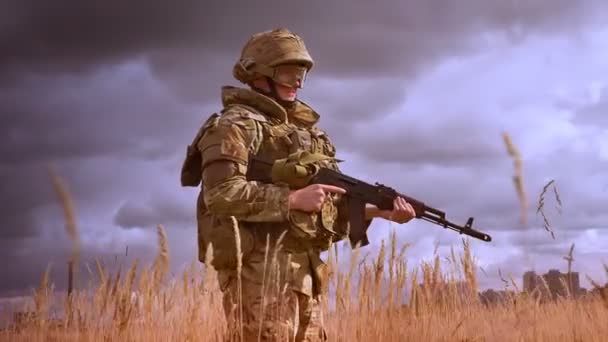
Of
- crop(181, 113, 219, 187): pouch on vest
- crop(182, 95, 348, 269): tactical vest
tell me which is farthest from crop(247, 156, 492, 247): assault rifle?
crop(181, 113, 219, 187): pouch on vest

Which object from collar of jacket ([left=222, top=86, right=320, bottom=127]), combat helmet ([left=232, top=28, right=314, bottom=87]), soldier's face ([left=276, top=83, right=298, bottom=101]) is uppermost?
combat helmet ([left=232, top=28, right=314, bottom=87])

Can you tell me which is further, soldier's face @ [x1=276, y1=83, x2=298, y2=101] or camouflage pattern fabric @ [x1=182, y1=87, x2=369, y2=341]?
soldier's face @ [x1=276, y1=83, x2=298, y2=101]

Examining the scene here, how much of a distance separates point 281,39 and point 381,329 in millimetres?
1901

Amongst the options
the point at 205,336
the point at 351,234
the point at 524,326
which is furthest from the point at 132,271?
the point at 524,326

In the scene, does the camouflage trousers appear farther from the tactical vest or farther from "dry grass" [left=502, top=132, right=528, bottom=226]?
"dry grass" [left=502, top=132, right=528, bottom=226]

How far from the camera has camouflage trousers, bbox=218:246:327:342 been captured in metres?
3.23

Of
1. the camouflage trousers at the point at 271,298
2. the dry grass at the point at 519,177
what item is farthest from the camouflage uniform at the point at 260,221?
the dry grass at the point at 519,177

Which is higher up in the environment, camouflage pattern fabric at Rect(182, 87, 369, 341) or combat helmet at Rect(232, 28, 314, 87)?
combat helmet at Rect(232, 28, 314, 87)

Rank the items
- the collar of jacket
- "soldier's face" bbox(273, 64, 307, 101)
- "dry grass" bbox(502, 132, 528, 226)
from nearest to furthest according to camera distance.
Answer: "dry grass" bbox(502, 132, 528, 226) < the collar of jacket < "soldier's face" bbox(273, 64, 307, 101)

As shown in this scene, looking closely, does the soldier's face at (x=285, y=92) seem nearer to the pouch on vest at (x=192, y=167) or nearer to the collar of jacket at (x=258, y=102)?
the collar of jacket at (x=258, y=102)

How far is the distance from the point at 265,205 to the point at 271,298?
450 mm

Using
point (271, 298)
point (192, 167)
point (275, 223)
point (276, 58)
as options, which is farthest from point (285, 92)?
point (271, 298)

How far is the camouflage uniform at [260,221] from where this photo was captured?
327cm

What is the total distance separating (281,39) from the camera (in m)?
3.82
